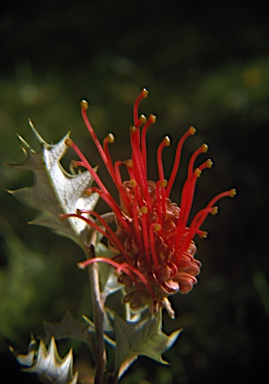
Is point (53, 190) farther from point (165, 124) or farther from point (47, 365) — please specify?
point (165, 124)

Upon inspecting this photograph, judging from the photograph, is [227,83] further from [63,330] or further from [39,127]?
[63,330]

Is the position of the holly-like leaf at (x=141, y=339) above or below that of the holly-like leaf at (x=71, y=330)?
below

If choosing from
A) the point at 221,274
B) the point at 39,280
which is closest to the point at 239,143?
the point at 221,274

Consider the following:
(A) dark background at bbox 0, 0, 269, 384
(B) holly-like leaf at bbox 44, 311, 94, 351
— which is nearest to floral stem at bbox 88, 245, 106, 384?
(B) holly-like leaf at bbox 44, 311, 94, 351

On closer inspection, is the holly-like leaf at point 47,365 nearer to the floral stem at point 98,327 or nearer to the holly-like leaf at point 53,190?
the floral stem at point 98,327

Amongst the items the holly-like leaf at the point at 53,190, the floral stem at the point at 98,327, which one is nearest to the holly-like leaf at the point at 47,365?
the floral stem at the point at 98,327

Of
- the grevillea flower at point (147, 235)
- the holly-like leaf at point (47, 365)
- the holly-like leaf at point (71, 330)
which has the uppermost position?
the grevillea flower at point (147, 235)

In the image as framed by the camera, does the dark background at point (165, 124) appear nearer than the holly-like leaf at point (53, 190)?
No
